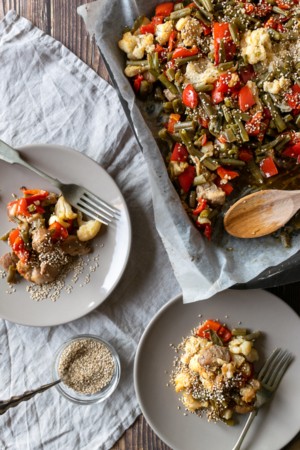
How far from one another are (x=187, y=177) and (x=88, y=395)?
1.15 meters

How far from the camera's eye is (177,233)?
8.89 feet

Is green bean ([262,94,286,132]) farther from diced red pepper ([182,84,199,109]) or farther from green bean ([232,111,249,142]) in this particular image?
diced red pepper ([182,84,199,109])

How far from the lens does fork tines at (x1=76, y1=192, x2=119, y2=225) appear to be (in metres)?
2.93

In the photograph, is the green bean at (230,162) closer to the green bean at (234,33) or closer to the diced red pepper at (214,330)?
the green bean at (234,33)

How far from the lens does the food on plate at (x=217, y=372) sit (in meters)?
2.80

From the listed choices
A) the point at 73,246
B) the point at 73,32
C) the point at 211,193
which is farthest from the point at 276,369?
the point at 73,32

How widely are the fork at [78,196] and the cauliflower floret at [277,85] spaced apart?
87cm

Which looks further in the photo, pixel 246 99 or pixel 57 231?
pixel 57 231

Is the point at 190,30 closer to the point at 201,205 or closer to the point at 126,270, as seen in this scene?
the point at 201,205

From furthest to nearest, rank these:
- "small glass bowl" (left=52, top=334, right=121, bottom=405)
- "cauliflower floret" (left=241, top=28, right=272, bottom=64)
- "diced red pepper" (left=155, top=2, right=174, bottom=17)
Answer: "small glass bowl" (left=52, top=334, right=121, bottom=405) < "diced red pepper" (left=155, top=2, right=174, bottom=17) < "cauliflower floret" (left=241, top=28, right=272, bottom=64)

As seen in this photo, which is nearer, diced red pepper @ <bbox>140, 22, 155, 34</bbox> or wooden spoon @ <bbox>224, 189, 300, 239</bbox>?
wooden spoon @ <bbox>224, 189, 300, 239</bbox>

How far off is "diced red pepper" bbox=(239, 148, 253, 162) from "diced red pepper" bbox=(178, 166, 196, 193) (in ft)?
0.68

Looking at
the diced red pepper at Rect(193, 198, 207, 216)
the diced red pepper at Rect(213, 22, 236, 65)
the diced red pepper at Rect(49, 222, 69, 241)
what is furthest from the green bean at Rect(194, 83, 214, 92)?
the diced red pepper at Rect(49, 222, 69, 241)

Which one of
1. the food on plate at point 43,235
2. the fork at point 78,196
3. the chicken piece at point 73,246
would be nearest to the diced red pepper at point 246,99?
the fork at point 78,196
